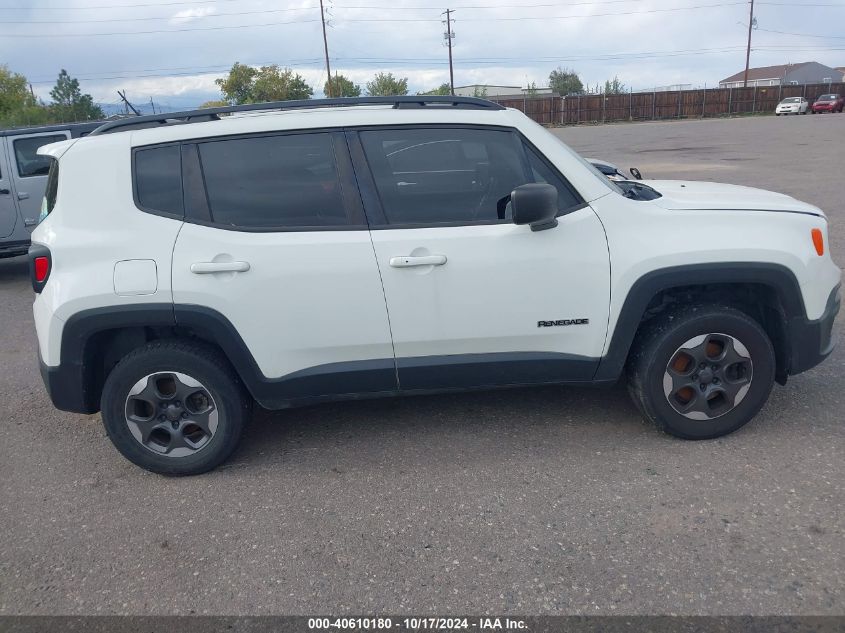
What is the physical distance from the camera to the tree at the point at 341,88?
6145 centimetres

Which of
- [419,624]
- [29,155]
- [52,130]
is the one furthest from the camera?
[29,155]

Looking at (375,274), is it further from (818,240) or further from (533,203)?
(818,240)

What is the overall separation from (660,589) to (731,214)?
76.2 inches

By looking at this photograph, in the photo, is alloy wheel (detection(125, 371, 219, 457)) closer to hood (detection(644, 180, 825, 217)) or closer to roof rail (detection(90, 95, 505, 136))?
roof rail (detection(90, 95, 505, 136))

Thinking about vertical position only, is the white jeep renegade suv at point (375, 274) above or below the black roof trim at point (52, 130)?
below

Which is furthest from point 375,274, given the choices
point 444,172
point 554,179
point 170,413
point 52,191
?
point 52,191

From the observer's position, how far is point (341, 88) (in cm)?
6581

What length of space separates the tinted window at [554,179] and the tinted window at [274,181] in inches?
39.8

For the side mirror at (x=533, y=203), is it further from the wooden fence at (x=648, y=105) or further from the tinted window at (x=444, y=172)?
the wooden fence at (x=648, y=105)

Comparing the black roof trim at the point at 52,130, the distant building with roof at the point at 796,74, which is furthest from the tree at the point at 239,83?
the distant building with roof at the point at 796,74

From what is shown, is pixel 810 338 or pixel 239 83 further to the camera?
pixel 239 83

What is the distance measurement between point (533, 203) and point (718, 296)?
126cm

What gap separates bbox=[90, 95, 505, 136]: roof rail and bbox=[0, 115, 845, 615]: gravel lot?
1.81 m

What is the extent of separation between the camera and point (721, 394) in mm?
3691
